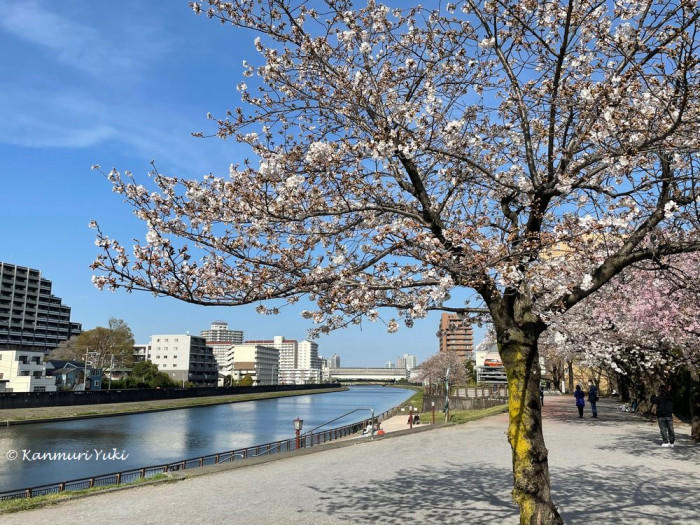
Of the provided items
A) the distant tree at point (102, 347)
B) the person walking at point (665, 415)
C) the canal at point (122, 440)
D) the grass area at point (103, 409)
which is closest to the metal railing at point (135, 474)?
the canal at point (122, 440)

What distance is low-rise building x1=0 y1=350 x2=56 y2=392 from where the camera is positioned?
79375 mm

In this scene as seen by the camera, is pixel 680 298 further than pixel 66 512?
Yes

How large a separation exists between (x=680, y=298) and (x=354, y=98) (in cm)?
1525

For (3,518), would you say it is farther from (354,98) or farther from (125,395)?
(125,395)

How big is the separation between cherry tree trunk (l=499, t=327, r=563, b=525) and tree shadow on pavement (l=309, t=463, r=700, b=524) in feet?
5.99

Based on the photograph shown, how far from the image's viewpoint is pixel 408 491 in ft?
33.3

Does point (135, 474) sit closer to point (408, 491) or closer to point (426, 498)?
point (408, 491)

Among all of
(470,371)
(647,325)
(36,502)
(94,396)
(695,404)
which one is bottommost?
(94,396)

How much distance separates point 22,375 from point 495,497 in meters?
92.5

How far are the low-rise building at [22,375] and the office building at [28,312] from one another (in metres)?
47.4

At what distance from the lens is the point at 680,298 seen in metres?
17.0

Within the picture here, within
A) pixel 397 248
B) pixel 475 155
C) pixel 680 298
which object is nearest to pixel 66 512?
pixel 397 248

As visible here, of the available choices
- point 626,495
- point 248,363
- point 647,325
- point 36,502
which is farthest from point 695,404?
point 248,363

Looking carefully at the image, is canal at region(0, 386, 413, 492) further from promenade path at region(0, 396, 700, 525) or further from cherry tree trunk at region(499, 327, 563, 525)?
cherry tree trunk at region(499, 327, 563, 525)
